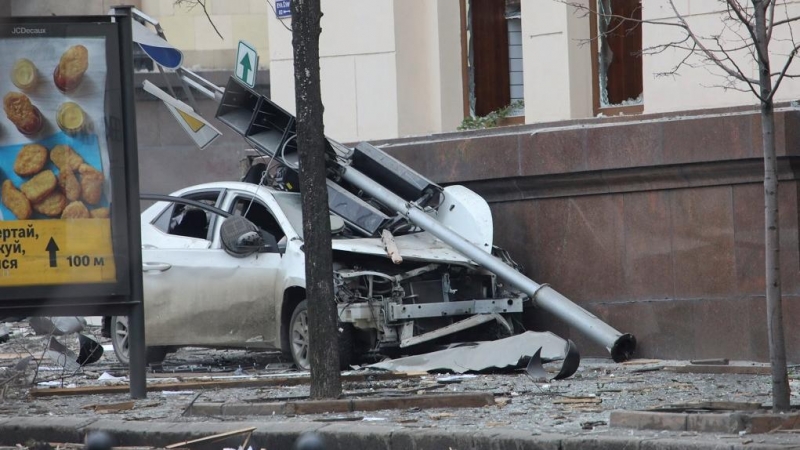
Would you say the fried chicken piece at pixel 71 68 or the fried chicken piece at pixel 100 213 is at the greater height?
the fried chicken piece at pixel 71 68

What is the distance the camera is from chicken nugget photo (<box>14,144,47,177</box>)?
10.3m

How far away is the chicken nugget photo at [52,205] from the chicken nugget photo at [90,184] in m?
0.17

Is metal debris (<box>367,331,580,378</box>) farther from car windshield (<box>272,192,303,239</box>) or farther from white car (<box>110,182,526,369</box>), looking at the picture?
car windshield (<box>272,192,303,239</box>)

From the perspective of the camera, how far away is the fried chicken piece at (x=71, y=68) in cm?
1030

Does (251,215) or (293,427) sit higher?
(251,215)

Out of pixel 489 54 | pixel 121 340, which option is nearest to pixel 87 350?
pixel 121 340

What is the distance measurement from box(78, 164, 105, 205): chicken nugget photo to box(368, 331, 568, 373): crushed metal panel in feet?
9.88

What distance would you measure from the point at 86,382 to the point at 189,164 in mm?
11412

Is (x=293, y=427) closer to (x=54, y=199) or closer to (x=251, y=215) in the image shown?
(x=54, y=199)

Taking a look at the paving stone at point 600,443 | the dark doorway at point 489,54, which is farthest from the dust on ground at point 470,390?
the dark doorway at point 489,54

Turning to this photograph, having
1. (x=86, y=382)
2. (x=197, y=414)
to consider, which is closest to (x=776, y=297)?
(x=197, y=414)

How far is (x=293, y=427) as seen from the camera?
791cm

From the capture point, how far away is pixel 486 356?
11.9m

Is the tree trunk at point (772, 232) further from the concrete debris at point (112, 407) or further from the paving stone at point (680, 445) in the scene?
the concrete debris at point (112, 407)
